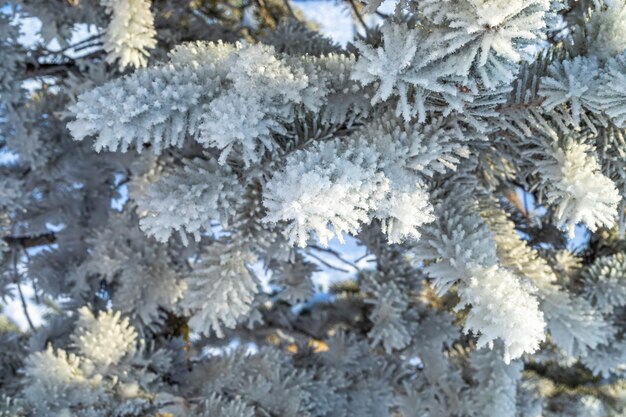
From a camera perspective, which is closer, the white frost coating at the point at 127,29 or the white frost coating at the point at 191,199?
the white frost coating at the point at 191,199

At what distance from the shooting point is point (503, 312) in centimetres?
52

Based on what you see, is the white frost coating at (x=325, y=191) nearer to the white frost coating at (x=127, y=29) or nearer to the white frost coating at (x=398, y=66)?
the white frost coating at (x=398, y=66)

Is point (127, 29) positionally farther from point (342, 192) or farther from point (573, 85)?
point (573, 85)

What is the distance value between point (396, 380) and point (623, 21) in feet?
2.47

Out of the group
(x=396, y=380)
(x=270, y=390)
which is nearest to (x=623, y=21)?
(x=270, y=390)

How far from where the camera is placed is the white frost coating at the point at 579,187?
0.49m

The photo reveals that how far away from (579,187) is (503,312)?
126 millimetres

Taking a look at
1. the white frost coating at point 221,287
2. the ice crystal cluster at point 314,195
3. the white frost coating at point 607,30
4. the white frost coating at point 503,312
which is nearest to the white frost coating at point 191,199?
the ice crystal cluster at point 314,195

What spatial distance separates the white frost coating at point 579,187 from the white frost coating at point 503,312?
7 centimetres

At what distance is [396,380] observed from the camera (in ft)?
3.56

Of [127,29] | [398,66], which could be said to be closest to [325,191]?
[398,66]

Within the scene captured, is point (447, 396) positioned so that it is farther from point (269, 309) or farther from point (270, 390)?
point (269, 309)

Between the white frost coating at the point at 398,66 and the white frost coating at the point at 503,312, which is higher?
the white frost coating at the point at 398,66

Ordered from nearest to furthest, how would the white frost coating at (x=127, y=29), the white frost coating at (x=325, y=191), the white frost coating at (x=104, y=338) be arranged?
A: 1. the white frost coating at (x=325, y=191)
2. the white frost coating at (x=127, y=29)
3. the white frost coating at (x=104, y=338)
